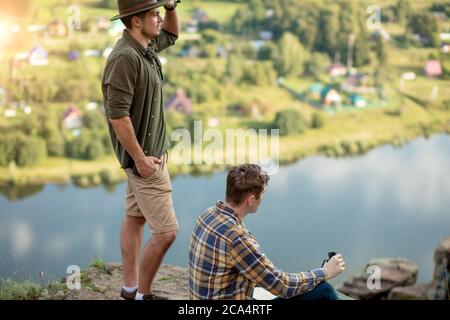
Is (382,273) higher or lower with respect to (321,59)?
lower

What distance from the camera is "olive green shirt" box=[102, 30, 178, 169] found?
3.20 m

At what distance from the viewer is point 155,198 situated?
10.9 ft

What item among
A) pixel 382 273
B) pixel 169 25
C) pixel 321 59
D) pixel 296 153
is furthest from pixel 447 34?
pixel 169 25

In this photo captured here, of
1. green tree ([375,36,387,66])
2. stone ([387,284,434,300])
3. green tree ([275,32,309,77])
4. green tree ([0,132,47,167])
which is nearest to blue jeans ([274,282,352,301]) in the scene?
stone ([387,284,434,300])

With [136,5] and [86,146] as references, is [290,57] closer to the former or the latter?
[86,146]

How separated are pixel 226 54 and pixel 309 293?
3.62 m

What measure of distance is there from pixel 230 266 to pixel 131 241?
0.78 metres

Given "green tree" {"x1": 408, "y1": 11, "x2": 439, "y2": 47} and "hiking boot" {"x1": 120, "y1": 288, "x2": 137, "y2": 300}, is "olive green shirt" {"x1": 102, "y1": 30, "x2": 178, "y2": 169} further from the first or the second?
"green tree" {"x1": 408, "y1": 11, "x2": 439, "y2": 47}

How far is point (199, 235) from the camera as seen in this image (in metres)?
2.86

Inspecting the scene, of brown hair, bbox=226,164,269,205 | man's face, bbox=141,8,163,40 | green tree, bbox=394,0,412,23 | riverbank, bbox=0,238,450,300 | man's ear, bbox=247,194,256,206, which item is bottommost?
riverbank, bbox=0,238,450,300

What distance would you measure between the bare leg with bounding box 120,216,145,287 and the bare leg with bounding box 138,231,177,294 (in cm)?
8

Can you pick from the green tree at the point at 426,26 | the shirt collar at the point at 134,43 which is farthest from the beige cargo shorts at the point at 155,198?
the green tree at the point at 426,26

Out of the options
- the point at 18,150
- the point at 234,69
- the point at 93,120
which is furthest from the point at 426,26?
the point at 18,150
